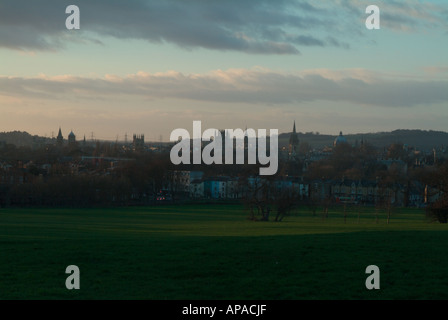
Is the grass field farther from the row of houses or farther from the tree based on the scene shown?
the row of houses

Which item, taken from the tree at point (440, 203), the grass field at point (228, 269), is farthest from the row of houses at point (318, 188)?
the grass field at point (228, 269)

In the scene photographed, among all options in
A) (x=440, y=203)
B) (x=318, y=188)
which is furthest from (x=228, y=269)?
(x=318, y=188)

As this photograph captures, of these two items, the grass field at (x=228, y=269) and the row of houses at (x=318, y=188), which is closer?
the grass field at (x=228, y=269)

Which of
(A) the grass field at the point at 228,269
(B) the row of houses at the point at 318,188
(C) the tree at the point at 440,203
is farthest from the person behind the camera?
(B) the row of houses at the point at 318,188

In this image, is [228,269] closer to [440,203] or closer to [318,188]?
[440,203]

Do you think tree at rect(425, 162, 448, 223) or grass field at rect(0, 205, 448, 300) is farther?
tree at rect(425, 162, 448, 223)

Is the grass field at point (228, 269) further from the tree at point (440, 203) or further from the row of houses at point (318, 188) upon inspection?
the row of houses at point (318, 188)

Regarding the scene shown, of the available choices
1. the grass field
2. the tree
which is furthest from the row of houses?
the grass field

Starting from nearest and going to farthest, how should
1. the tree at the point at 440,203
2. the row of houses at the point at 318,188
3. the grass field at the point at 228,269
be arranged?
the grass field at the point at 228,269 < the tree at the point at 440,203 < the row of houses at the point at 318,188

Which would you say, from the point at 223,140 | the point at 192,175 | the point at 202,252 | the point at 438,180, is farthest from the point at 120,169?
the point at 202,252

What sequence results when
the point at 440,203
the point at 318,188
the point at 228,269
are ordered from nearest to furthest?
1. the point at 228,269
2. the point at 440,203
3. the point at 318,188
